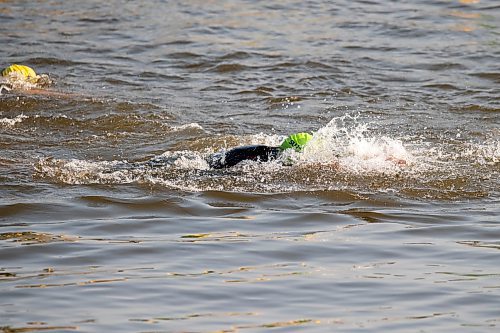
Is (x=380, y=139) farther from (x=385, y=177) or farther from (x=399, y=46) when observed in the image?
(x=399, y=46)

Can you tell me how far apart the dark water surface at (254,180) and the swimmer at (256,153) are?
0.11 metres

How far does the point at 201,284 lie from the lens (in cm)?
599

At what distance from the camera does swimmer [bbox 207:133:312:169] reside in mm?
9438

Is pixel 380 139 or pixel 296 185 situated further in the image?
pixel 380 139

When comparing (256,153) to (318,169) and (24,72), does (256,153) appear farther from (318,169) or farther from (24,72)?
(24,72)

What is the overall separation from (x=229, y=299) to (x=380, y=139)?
209 inches

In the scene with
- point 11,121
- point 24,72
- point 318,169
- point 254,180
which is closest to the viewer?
point 254,180

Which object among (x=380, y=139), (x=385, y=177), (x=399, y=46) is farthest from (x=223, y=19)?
(x=385, y=177)

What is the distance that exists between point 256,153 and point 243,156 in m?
0.13

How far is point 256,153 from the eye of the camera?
9.45m

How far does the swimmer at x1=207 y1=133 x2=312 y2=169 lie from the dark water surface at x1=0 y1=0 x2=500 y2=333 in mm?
105

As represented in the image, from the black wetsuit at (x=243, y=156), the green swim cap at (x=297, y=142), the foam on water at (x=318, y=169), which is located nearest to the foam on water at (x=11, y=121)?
the foam on water at (x=318, y=169)

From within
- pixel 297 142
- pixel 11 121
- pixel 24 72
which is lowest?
pixel 11 121

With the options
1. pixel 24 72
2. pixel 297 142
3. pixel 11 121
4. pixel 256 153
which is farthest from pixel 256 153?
pixel 24 72
